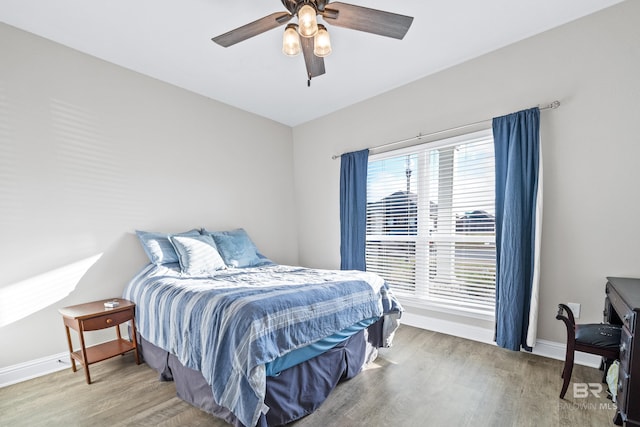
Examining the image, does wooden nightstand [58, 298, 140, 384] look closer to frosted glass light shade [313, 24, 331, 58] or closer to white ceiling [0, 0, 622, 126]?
white ceiling [0, 0, 622, 126]

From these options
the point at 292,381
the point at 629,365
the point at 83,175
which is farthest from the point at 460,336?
the point at 83,175

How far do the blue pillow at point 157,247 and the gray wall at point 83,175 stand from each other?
0.62 feet

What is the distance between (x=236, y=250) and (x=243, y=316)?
1.67 m

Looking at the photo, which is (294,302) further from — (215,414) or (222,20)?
(222,20)

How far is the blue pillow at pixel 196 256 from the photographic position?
2592 millimetres

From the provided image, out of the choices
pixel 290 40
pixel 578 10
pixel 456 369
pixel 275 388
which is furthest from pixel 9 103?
pixel 578 10

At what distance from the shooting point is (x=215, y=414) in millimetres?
1629

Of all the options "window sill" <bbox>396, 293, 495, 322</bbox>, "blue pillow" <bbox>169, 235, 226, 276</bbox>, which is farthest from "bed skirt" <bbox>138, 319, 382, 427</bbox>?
"window sill" <bbox>396, 293, 495, 322</bbox>

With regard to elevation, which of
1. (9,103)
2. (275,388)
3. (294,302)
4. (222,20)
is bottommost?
(275,388)

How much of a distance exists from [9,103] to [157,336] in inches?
85.1

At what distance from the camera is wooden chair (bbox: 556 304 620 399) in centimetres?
162

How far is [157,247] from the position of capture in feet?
8.70

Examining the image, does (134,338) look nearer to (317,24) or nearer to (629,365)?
(317,24)

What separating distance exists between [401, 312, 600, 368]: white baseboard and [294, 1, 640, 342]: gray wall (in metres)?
0.06
